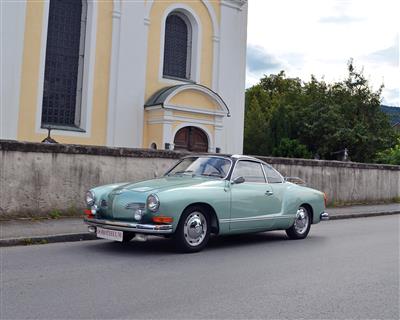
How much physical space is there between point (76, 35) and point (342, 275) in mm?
16070

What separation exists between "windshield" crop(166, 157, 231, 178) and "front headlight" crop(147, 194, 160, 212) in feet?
5.03

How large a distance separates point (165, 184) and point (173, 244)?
92 cm

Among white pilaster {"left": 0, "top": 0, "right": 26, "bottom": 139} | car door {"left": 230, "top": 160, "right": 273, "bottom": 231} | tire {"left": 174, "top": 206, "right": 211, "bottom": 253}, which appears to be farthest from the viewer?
white pilaster {"left": 0, "top": 0, "right": 26, "bottom": 139}

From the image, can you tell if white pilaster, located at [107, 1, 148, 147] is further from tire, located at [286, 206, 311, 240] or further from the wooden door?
tire, located at [286, 206, 311, 240]

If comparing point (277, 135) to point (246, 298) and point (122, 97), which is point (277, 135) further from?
point (246, 298)

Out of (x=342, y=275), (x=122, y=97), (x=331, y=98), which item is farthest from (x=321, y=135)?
(x=342, y=275)

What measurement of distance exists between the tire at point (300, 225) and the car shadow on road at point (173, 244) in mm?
150

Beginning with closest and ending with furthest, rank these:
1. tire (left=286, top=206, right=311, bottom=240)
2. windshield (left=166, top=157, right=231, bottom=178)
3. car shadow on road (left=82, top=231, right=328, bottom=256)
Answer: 1. car shadow on road (left=82, top=231, right=328, bottom=256)
2. windshield (left=166, top=157, right=231, bottom=178)
3. tire (left=286, top=206, right=311, bottom=240)

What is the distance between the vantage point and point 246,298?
18.2ft

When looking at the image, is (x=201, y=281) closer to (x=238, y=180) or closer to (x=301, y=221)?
(x=238, y=180)

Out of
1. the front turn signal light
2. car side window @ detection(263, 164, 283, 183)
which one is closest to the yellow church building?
car side window @ detection(263, 164, 283, 183)

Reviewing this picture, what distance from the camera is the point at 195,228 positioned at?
26.5 feet

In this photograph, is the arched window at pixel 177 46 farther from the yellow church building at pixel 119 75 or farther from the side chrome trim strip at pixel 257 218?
the side chrome trim strip at pixel 257 218

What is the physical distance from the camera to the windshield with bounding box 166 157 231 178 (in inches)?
354
